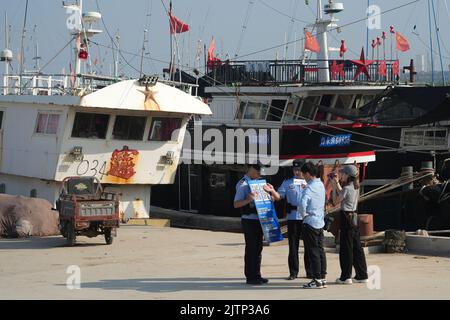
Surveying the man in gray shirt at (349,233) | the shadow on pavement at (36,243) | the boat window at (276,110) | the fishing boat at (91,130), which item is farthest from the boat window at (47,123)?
the man in gray shirt at (349,233)

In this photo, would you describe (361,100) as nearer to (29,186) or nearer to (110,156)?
A: (110,156)

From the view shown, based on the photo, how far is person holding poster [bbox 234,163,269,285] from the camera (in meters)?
10.4

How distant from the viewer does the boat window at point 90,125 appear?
18625 mm

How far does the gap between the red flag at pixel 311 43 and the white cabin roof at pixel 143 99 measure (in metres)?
7.82

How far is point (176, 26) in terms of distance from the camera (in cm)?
2411

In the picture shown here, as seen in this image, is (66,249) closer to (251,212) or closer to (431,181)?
(251,212)

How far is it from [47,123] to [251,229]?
9.81 m

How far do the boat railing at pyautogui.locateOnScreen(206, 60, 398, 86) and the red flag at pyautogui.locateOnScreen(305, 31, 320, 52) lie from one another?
3.13 feet

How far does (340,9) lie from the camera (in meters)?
26.9

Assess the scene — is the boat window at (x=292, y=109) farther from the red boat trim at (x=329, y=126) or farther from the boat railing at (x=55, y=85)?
the boat railing at (x=55, y=85)

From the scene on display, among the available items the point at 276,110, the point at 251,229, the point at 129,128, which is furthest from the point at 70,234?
the point at 276,110
